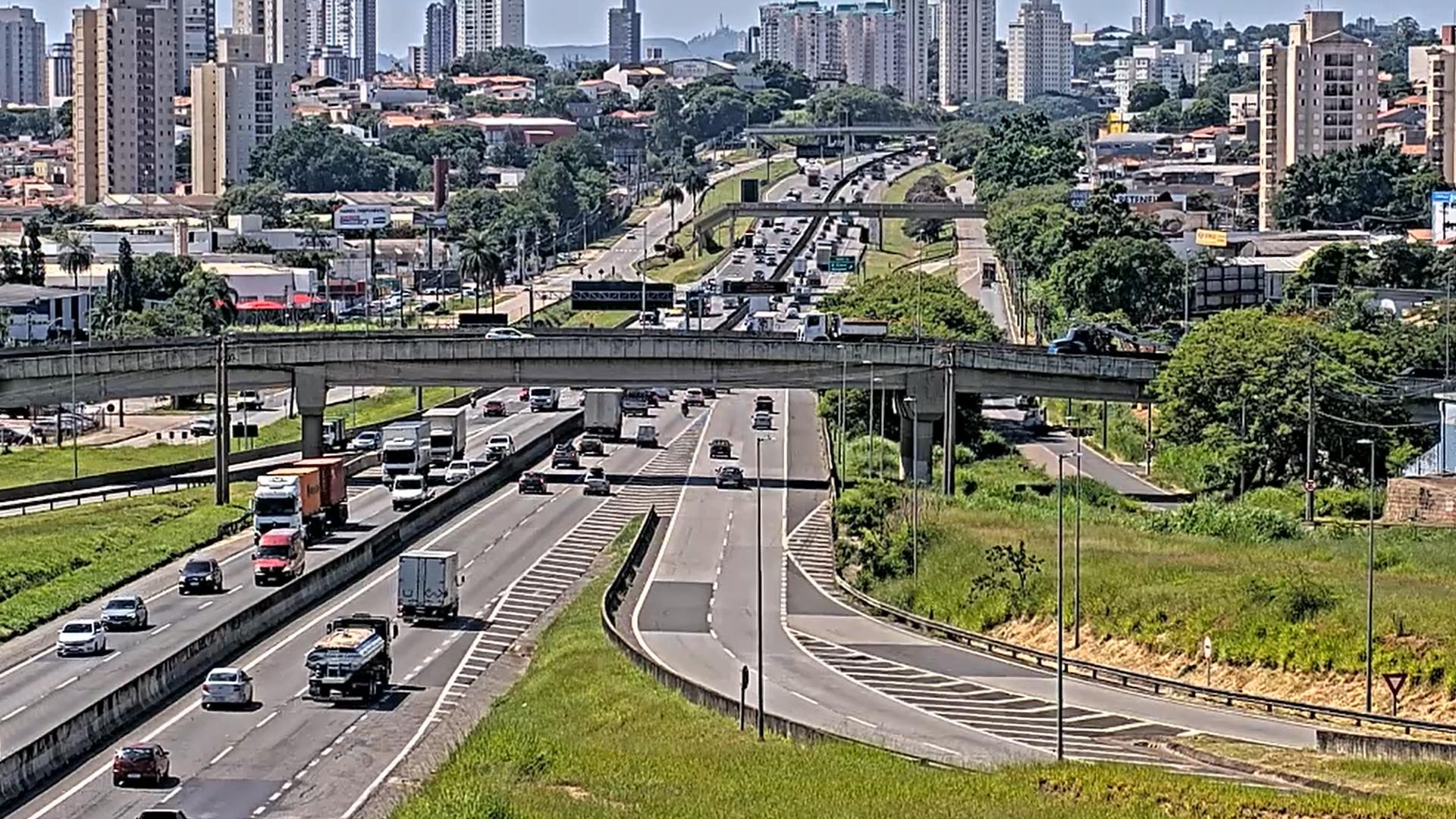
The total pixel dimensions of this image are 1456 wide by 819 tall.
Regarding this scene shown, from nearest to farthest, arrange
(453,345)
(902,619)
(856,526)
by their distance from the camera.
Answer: (902,619), (856,526), (453,345)

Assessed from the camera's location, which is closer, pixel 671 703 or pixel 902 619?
pixel 671 703

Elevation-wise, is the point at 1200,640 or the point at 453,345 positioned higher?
the point at 453,345

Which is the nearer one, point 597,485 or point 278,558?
point 278,558

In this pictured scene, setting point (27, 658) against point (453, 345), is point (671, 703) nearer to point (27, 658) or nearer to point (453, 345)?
point (27, 658)

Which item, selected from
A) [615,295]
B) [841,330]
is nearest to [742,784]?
[841,330]

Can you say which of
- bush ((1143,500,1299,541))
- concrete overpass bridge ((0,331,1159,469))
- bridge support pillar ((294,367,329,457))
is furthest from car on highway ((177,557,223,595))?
bridge support pillar ((294,367,329,457))

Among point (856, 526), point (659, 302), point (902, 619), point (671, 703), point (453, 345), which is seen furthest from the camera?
point (659, 302)

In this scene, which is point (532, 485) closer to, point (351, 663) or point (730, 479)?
point (730, 479)

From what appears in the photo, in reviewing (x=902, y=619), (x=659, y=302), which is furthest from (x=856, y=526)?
(x=659, y=302)
